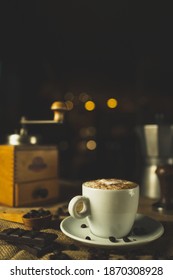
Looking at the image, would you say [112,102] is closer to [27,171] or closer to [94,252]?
[27,171]

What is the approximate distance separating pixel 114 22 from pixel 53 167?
1679 mm

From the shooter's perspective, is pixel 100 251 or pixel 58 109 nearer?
pixel 100 251

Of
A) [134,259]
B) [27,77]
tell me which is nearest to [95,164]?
[27,77]

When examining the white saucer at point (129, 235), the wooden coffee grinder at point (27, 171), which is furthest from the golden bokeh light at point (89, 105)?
the white saucer at point (129, 235)

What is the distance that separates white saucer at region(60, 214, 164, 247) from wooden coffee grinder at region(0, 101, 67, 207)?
1.19 ft

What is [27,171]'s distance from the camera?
1116 millimetres

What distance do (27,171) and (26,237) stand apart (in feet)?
1.51

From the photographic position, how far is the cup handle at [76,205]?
0.69 meters

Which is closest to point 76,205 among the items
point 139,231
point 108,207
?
point 108,207

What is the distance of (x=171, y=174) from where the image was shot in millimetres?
1012

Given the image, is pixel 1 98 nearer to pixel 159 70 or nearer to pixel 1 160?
pixel 1 160

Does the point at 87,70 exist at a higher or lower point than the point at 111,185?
higher

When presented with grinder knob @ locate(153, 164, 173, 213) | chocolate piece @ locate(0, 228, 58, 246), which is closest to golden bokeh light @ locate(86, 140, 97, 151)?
grinder knob @ locate(153, 164, 173, 213)

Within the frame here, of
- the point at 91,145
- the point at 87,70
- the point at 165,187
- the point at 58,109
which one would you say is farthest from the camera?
the point at 87,70
